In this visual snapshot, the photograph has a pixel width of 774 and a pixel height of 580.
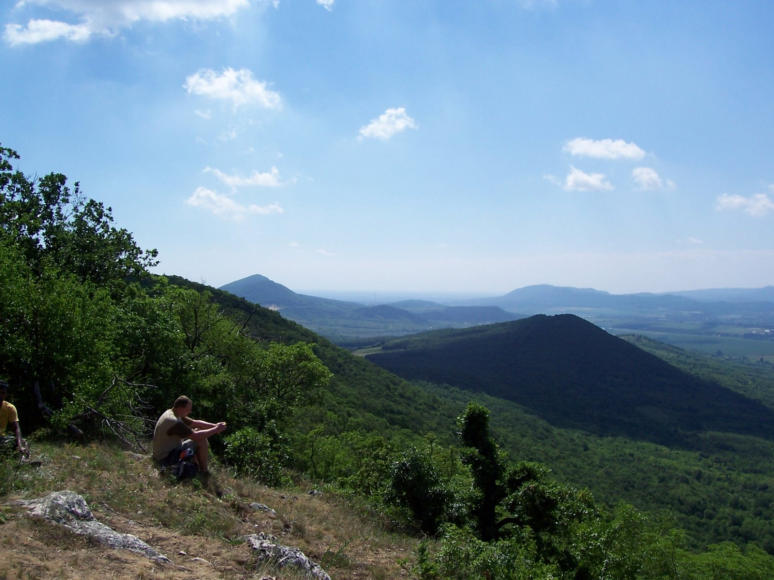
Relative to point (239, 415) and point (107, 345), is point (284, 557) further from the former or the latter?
point (239, 415)

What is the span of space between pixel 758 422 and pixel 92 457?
531 feet

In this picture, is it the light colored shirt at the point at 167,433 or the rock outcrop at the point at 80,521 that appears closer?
the rock outcrop at the point at 80,521

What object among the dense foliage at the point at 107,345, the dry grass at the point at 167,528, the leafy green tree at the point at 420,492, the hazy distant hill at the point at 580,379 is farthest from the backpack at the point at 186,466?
the hazy distant hill at the point at 580,379

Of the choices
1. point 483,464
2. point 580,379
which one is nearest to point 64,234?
point 483,464

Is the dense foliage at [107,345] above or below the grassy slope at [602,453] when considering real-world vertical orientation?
above

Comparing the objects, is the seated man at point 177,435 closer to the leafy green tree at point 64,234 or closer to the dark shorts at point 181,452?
the dark shorts at point 181,452

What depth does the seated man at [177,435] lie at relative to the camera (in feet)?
31.0

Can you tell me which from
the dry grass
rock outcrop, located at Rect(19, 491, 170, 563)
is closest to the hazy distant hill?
the dry grass

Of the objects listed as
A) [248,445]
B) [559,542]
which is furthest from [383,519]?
[559,542]

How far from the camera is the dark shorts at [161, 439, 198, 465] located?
31.3 feet

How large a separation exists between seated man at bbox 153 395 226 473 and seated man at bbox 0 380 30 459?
2270mm

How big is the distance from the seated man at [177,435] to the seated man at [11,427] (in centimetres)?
227

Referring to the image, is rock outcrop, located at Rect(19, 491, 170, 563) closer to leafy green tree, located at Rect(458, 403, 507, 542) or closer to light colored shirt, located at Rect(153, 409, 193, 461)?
light colored shirt, located at Rect(153, 409, 193, 461)

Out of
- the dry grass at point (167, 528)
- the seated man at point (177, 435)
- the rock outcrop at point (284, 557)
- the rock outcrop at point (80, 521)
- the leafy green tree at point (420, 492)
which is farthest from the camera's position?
the leafy green tree at point (420, 492)
